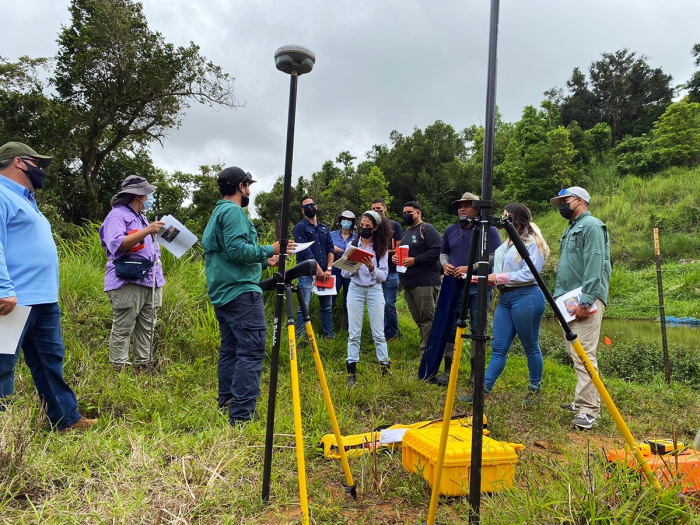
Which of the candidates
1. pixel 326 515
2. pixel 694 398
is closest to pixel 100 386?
pixel 326 515

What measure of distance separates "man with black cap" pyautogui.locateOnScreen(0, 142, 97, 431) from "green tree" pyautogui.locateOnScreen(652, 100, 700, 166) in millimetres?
34845

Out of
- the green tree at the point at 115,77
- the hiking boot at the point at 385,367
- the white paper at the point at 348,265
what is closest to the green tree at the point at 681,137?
the green tree at the point at 115,77

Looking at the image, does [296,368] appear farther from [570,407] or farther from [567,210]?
[570,407]

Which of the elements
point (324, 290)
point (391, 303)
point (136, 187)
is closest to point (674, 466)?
point (136, 187)

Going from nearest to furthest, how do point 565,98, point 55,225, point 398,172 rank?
point 55,225 → point 398,172 → point 565,98

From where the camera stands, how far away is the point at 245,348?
10.8 feet

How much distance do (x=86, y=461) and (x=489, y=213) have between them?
2.54 m

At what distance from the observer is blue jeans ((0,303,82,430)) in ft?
9.93

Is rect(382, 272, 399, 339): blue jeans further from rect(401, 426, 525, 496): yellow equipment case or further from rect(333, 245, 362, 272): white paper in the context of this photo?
rect(401, 426, 525, 496): yellow equipment case

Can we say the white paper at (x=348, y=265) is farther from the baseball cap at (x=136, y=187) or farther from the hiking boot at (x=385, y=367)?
the baseball cap at (x=136, y=187)

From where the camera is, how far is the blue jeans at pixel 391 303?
21.6ft

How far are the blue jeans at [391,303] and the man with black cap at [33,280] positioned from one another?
13.6 ft

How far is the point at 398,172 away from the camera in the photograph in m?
30.9

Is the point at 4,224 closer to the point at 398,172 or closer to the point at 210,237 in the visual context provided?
the point at 210,237
